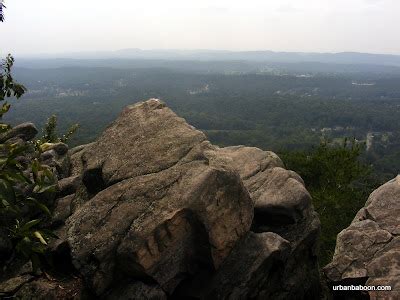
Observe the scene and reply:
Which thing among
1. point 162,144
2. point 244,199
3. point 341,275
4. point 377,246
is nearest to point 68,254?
point 162,144

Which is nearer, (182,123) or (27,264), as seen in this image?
(27,264)

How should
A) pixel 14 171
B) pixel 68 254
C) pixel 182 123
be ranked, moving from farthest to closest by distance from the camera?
pixel 182 123
pixel 68 254
pixel 14 171

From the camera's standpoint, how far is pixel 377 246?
14.3 m

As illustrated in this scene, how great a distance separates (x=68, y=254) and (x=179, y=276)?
10.7 feet

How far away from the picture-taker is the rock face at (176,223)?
1056cm

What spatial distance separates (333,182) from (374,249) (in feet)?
73.1

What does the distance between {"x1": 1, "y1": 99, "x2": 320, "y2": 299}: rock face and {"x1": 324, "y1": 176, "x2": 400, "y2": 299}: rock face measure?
43.8 inches

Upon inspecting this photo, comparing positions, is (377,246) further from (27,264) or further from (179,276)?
(27,264)

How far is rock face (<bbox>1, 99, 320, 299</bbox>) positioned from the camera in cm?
1056

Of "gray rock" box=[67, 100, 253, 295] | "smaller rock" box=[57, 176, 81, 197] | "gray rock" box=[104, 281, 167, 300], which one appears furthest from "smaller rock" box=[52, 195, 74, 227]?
"gray rock" box=[104, 281, 167, 300]

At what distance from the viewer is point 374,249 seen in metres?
14.2

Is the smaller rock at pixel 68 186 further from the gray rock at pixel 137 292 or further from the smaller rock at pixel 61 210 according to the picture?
the gray rock at pixel 137 292

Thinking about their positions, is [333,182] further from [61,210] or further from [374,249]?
[61,210]

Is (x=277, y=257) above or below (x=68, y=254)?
below
